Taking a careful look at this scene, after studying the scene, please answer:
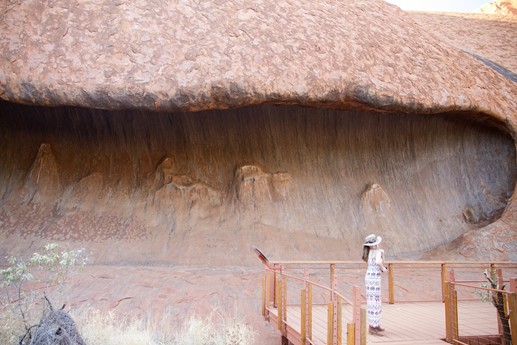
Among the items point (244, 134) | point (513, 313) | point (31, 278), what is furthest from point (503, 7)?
point (31, 278)

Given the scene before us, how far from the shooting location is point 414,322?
652cm

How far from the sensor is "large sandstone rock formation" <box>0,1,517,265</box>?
930 cm

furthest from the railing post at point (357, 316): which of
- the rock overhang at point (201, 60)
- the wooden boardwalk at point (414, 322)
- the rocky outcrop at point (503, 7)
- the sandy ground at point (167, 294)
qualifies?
the rocky outcrop at point (503, 7)

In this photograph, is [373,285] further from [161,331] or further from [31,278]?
[31,278]

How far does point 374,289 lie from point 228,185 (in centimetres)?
624

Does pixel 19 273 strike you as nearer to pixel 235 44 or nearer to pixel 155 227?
pixel 155 227

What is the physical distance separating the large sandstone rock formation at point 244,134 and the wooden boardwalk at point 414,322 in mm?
3370

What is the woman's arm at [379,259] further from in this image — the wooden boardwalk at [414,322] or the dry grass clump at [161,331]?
the dry grass clump at [161,331]

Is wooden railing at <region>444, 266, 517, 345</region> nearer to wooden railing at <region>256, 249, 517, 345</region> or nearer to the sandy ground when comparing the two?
wooden railing at <region>256, 249, 517, 345</region>

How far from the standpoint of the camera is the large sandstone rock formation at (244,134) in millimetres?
9305

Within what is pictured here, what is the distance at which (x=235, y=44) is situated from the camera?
9.78 m

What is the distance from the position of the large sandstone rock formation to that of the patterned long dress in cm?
446

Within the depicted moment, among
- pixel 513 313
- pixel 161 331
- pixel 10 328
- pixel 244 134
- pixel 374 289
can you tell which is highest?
pixel 244 134

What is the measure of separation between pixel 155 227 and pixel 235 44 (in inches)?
170
